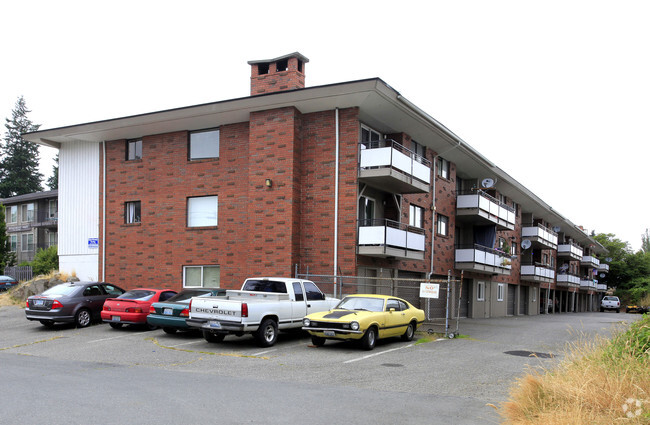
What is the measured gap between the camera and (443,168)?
27.9 meters

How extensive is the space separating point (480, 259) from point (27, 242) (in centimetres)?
3863

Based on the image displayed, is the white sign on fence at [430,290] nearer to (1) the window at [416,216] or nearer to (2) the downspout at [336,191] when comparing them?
(2) the downspout at [336,191]

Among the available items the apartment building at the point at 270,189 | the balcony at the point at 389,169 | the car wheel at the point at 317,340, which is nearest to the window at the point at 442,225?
the apartment building at the point at 270,189

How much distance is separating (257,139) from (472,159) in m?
12.2

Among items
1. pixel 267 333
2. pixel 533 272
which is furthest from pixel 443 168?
pixel 533 272

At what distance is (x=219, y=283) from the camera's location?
72.9 ft

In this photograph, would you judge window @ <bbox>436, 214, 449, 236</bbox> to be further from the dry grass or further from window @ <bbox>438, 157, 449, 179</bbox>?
the dry grass

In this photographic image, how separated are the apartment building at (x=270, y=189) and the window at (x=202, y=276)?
5 cm

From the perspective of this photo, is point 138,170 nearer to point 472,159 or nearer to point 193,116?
point 193,116

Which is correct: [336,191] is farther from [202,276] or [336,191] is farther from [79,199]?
[79,199]

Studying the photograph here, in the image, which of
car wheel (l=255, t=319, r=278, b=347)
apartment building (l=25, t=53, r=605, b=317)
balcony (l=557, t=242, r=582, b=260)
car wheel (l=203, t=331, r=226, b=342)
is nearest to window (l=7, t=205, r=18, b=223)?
apartment building (l=25, t=53, r=605, b=317)

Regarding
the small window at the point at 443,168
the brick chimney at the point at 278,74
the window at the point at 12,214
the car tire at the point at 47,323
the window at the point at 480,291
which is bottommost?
the window at the point at 480,291

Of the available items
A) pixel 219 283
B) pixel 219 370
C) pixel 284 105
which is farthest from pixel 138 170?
pixel 219 370

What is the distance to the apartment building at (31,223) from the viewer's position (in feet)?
153
